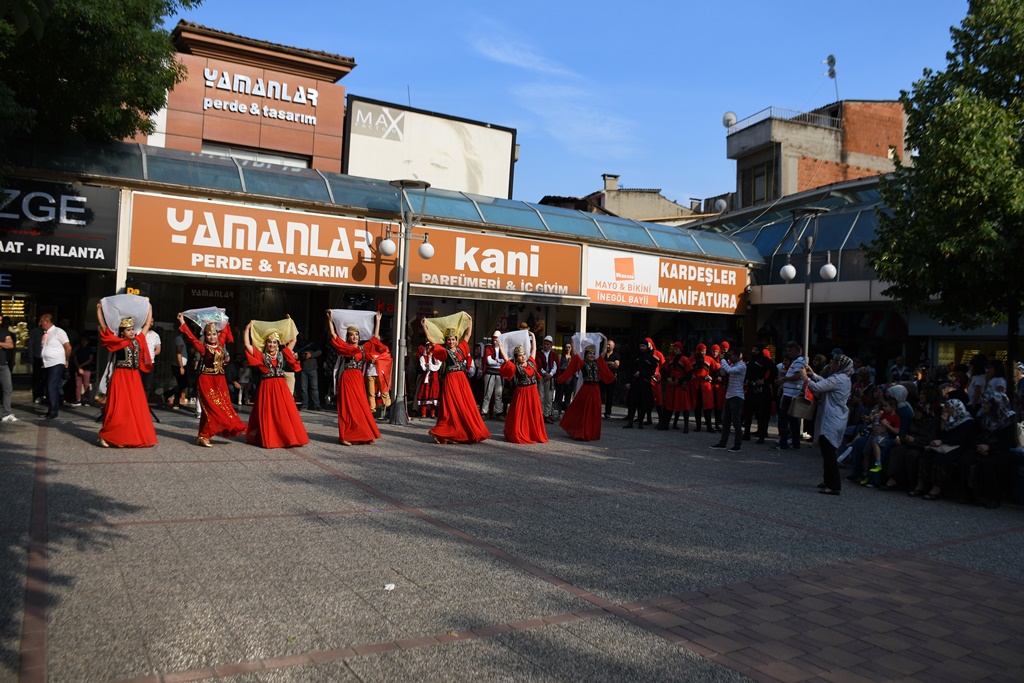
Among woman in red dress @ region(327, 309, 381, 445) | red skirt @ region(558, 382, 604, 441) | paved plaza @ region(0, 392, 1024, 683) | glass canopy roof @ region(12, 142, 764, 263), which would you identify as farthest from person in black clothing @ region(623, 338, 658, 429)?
paved plaza @ region(0, 392, 1024, 683)

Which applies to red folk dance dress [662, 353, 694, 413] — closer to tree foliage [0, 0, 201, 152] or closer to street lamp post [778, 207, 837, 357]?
street lamp post [778, 207, 837, 357]

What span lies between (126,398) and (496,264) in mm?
10000

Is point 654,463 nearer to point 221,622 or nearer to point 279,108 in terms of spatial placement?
point 221,622

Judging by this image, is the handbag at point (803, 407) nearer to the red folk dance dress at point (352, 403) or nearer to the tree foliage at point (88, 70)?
the red folk dance dress at point (352, 403)

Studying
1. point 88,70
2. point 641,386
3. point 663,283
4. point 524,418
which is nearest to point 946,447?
point 524,418

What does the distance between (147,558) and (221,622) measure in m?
1.47

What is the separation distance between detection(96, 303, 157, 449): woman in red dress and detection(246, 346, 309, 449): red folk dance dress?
1.39m

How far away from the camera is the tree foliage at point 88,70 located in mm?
12789

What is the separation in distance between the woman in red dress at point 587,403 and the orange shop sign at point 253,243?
5182mm

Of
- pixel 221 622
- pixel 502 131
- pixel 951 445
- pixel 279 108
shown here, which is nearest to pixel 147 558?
pixel 221 622

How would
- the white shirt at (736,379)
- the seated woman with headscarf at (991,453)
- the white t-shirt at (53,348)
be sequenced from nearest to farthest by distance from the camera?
the seated woman with headscarf at (991,453) < the white t-shirt at (53,348) < the white shirt at (736,379)

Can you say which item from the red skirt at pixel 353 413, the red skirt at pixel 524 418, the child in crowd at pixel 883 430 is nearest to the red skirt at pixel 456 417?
the red skirt at pixel 524 418

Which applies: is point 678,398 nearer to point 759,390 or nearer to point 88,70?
point 759,390

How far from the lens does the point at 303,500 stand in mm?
7793
